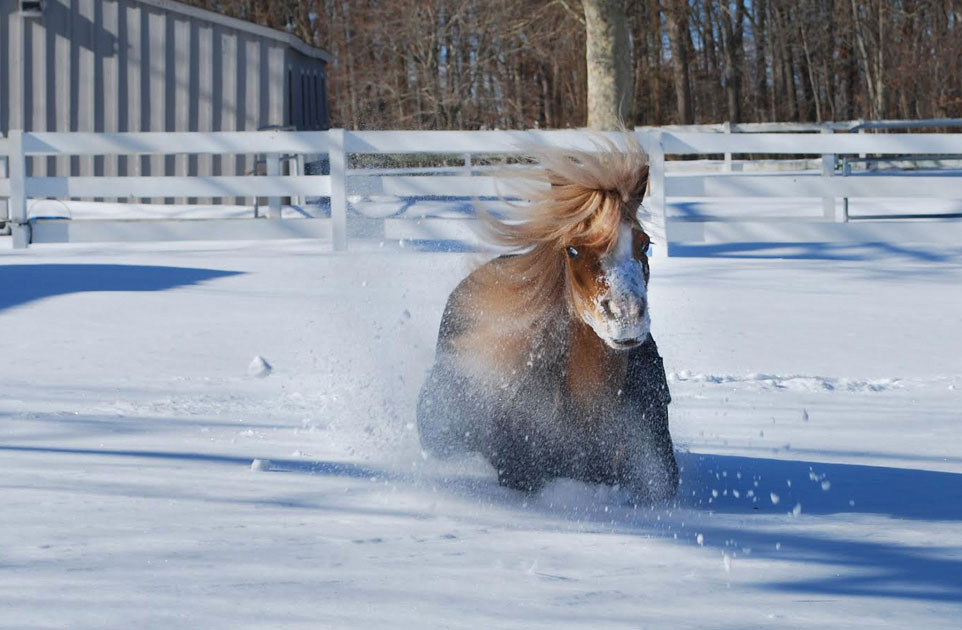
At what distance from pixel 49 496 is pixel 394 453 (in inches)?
43.7

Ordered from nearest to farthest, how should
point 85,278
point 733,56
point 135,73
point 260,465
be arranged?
point 260,465, point 85,278, point 135,73, point 733,56

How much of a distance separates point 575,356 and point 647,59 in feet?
130

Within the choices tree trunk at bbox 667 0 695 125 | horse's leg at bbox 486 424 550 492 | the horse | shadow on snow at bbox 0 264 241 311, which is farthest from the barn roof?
tree trunk at bbox 667 0 695 125

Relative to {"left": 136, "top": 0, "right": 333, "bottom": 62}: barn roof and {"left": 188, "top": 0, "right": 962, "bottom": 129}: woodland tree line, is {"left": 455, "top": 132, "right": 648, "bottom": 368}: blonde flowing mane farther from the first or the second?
{"left": 188, "top": 0, "right": 962, "bottom": 129}: woodland tree line

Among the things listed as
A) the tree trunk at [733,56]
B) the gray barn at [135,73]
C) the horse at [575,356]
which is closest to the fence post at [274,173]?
the gray barn at [135,73]

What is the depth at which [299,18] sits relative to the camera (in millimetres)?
37781

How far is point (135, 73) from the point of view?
Answer: 17500mm

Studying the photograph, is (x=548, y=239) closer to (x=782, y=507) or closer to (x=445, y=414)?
(x=445, y=414)

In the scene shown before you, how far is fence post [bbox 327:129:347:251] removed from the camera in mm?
10898

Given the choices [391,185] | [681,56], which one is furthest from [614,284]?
[681,56]

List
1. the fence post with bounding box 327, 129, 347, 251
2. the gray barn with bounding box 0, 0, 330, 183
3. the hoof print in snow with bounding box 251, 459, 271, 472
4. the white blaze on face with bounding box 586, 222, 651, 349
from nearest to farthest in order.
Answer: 1. the white blaze on face with bounding box 586, 222, 651, 349
2. the hoof print in snow with bounding box 251, 459, 271, 472
3. the fence post with bounding box 327, 129, 347, 251
4. the gray barn with bounding box 0, 0, 330, 183

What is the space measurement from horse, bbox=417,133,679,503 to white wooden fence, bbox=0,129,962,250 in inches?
284

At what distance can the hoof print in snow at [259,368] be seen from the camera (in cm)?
571

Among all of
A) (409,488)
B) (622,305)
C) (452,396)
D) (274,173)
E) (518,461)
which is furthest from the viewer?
(274,173)
